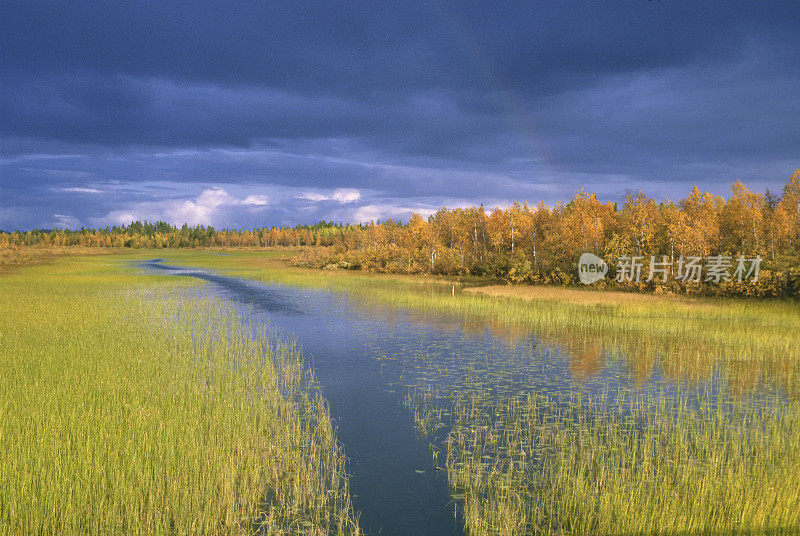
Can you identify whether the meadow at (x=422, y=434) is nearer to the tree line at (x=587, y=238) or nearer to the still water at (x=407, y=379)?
the still water at (x=407, y=379)

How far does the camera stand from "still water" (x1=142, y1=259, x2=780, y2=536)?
12.3 metres

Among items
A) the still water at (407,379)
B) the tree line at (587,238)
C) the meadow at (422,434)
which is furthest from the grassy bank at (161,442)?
the tree line at (587,238)

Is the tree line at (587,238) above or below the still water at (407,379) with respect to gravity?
above

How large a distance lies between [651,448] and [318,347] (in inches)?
757

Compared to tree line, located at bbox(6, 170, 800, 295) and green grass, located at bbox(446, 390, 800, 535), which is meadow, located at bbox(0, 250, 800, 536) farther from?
tree line, located at bbox(6, 170, 800, 295)

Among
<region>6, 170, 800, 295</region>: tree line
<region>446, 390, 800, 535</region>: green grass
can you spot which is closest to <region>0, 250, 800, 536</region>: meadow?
<region>446, 390, 800, 535</region>: green grass

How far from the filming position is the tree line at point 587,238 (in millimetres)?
50938

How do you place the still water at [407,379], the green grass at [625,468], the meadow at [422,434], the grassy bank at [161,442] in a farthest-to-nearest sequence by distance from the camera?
the still water at [407,379]
the meadow at [422,434]
the grassy bank at [161,442]
the green grass at [625,468]

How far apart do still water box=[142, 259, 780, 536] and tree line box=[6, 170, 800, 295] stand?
104ft

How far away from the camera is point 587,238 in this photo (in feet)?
223

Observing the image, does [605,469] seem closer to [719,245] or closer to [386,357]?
[386,357]

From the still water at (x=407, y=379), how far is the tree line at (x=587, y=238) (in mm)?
31595

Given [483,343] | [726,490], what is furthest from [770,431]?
[483,343]

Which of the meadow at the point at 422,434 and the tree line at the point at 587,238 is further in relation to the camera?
the tree line at the point at 587,238
